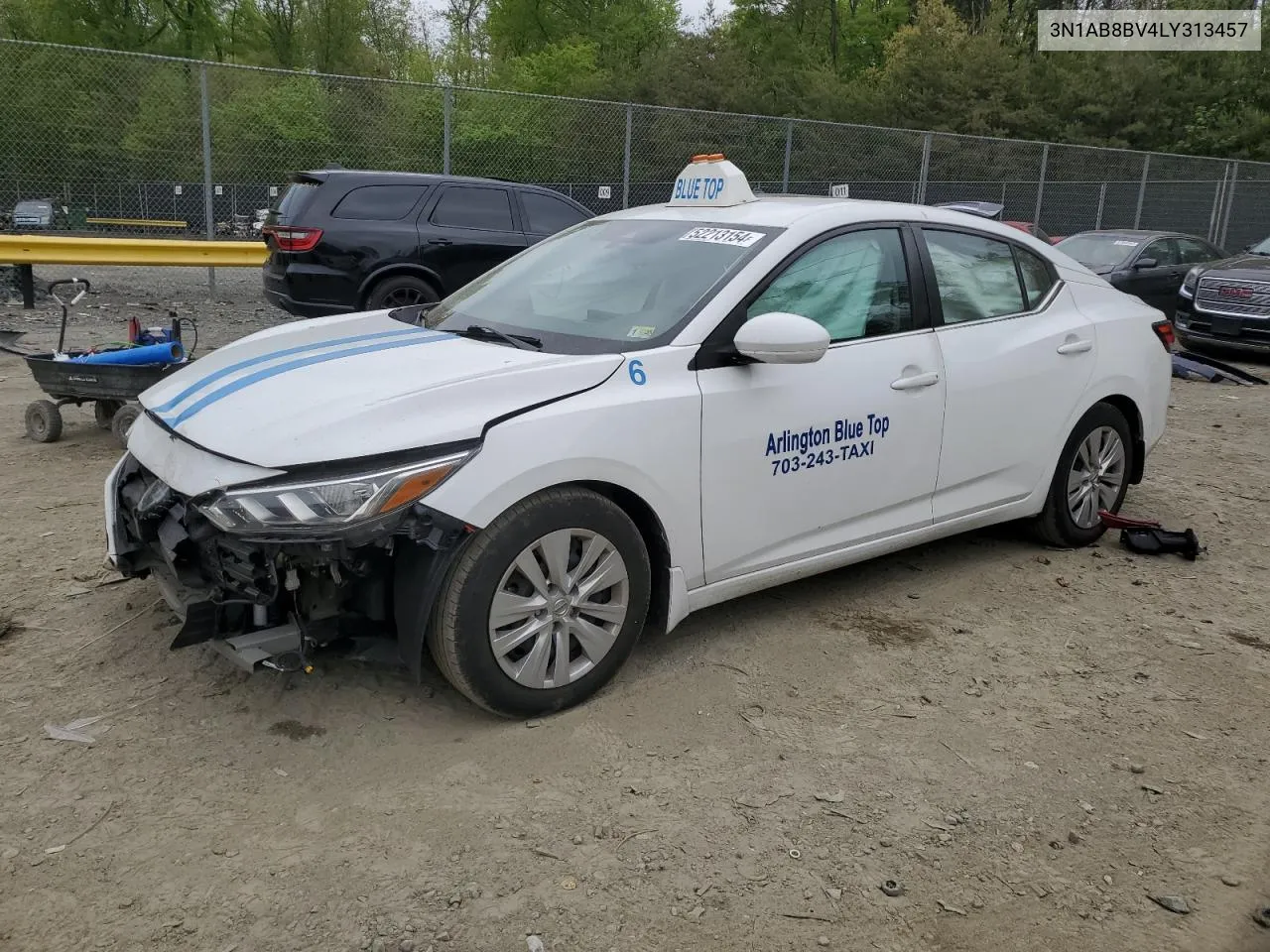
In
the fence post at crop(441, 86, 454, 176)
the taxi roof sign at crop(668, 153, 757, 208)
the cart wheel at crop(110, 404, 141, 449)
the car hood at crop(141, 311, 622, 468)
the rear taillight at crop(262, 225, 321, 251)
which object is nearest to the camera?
the car hood at crop(141, 311, 622, 468)

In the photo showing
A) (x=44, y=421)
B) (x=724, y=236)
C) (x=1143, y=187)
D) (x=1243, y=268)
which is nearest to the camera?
(x=724, y=236)

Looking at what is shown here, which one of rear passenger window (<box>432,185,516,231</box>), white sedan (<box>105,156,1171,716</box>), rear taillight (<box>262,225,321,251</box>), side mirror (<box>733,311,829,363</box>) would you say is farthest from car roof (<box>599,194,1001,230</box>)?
rear passenger window (<box>432,185,516,231</box>)

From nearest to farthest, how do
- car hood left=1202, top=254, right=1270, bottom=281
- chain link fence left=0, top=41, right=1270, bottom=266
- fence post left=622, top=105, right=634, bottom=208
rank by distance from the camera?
car hood left=1202, top=254, right=1270, bottom=281 < chain link fence left=0, top=41, right=1270, bottom=266 < fence post left=622, top=105, right=634, bottom=208

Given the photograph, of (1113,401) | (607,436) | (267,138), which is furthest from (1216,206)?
(607,436)

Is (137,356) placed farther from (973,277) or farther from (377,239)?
(973,277)

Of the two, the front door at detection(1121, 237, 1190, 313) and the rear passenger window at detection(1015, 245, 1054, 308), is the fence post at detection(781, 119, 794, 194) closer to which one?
the front door at detection(1121, 237, 1190, 313)

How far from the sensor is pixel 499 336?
379 centimetres

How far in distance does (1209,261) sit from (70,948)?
15201 millimetres

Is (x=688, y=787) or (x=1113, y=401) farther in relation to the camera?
(x=1113, y=401)

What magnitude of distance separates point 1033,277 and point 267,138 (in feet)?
35.3

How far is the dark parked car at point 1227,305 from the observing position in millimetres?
12195

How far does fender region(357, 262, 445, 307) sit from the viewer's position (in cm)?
985

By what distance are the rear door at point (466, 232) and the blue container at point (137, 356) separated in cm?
406

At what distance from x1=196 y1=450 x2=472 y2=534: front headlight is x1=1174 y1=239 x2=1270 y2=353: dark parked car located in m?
12.1
